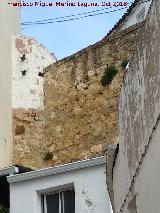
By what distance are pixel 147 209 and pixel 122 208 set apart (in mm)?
1860

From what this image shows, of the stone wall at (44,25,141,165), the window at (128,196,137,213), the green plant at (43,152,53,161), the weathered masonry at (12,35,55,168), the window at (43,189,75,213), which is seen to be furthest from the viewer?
the green plant at (43,152,53,161)

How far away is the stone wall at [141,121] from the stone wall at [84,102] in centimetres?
901

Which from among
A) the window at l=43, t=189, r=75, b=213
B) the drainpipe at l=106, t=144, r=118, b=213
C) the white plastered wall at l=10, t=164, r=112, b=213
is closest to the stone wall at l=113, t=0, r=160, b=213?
the drainpipe at l=106, t=144, r=118, b=213

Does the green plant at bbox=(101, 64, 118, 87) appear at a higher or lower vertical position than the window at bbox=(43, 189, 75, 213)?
higher

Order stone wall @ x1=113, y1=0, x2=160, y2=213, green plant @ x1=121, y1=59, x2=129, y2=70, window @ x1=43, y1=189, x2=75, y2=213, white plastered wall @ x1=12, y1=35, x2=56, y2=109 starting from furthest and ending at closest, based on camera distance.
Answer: white plastered wall @ x1=12, y1=35, x2=56, y2=109 → green plant @ x1=121, y1=59, x2=129, y2=70 → window @ x1=43, y1=189, x2=75, y2=213 → stone wall @ x1=113, y1=0, x2=160, y2=213

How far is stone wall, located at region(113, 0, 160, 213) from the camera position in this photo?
6738 millimetres

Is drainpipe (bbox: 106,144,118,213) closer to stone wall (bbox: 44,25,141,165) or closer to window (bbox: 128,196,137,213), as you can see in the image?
window (bbox: 128,196,137,213)

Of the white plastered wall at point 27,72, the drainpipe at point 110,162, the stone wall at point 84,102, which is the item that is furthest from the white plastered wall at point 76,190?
the white plastered wall at point 27,72

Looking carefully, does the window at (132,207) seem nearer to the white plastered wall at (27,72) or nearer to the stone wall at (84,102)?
the stone wall at (84,102)

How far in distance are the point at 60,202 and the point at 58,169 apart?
2.16ft

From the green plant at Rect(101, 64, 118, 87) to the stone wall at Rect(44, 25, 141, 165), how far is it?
15cm

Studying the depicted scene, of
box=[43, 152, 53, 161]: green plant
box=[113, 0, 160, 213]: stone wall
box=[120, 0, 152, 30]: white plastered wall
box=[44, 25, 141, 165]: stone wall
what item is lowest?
box=[113, 0, 160, 213]: stone wall

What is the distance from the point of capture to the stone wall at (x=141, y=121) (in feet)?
22.1

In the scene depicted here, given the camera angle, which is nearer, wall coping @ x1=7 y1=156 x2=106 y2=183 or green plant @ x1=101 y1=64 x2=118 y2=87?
wall coping @ x1=7 y1=156 x2=106 y2=183
